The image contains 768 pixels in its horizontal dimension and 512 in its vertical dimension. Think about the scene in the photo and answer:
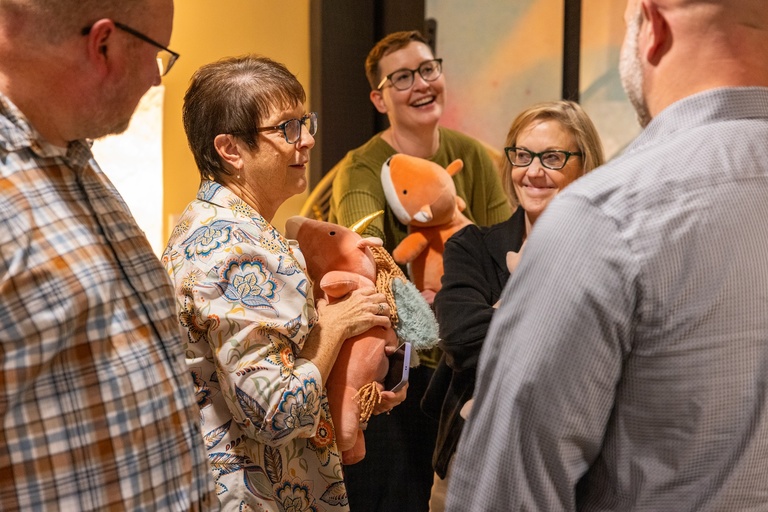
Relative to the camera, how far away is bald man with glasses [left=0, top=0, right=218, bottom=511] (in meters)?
0.99

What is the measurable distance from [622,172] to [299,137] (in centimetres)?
87

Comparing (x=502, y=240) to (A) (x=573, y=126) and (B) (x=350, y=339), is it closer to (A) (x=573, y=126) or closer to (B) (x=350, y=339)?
(A) (x=573, y=126)

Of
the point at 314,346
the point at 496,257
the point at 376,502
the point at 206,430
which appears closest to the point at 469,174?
the point at 496,257

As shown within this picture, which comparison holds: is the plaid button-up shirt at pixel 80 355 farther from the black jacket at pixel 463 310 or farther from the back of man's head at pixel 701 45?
the black jacket at pixel 463 310

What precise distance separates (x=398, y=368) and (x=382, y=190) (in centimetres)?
85

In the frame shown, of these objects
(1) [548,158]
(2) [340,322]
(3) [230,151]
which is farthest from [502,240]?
(3) [230,151]

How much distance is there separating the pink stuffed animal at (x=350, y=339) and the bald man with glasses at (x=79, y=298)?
23.5 inches

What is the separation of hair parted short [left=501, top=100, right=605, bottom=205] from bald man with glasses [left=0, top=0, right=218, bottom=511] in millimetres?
1261

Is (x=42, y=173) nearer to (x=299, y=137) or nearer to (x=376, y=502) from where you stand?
(x=299, y=137)

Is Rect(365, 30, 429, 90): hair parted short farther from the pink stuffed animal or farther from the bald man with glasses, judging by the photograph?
the bald man with glasses

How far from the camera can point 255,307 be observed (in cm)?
147

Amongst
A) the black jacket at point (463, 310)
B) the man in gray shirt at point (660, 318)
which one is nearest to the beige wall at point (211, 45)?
the black jacket at point (463, 310)

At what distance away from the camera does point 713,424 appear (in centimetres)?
93

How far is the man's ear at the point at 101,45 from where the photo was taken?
1.07 meters
